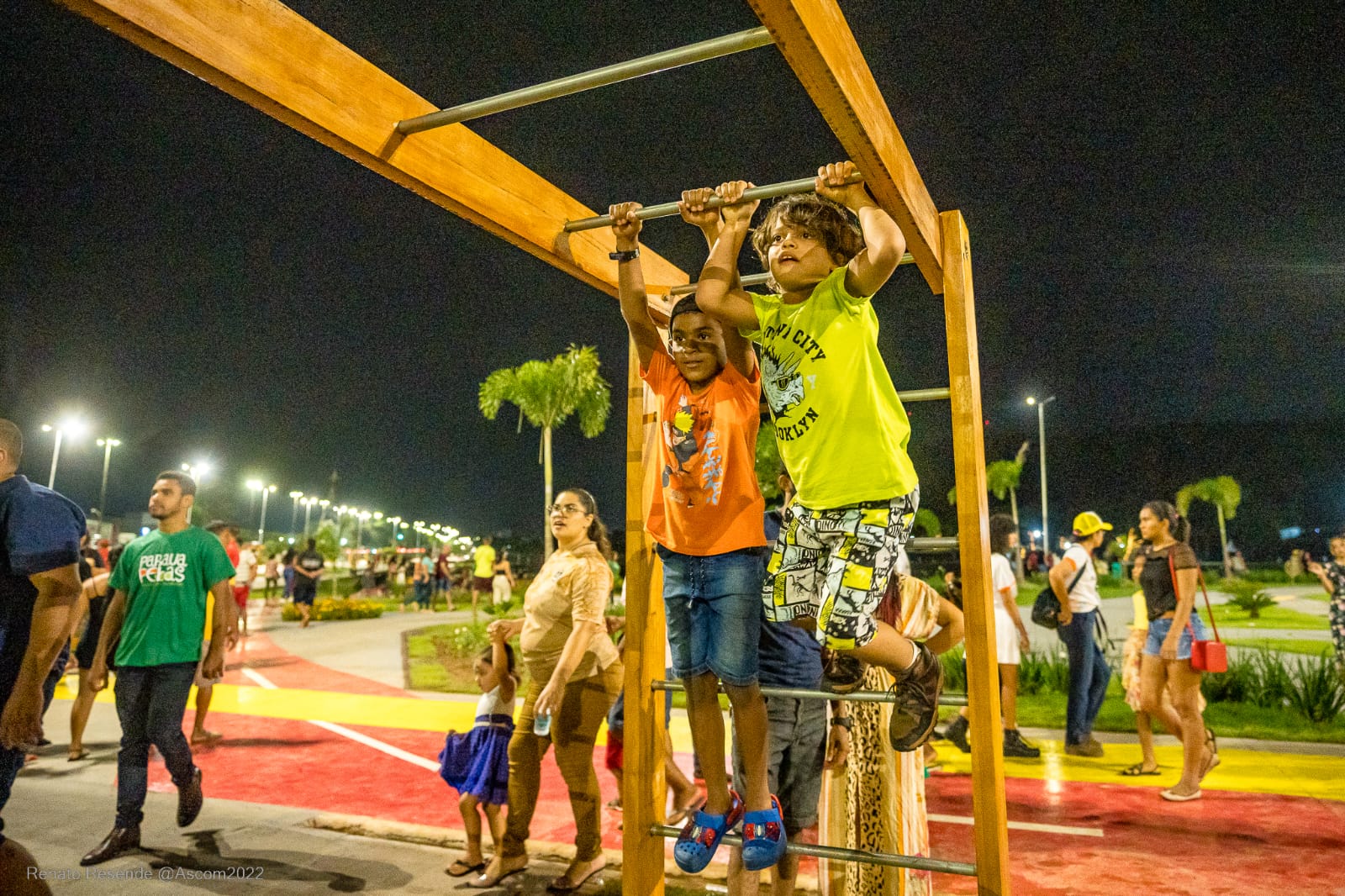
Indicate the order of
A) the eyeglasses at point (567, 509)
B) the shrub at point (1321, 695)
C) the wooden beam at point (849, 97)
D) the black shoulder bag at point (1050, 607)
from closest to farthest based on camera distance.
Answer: the wooden beam at point (849, 97) < the eyeglasses at point (567, 509) < the black shoulder bag at point (1050, 607) < the shrub at point (1321, 695)

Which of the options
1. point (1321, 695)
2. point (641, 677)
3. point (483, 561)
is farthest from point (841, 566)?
point (483, 561)

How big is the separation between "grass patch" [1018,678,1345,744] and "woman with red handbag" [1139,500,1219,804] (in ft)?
7.68

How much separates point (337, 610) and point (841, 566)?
21887mm

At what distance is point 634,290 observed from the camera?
8.83 feet

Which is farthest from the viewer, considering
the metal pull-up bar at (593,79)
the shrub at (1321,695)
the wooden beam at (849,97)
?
the shrub at (1321,695)

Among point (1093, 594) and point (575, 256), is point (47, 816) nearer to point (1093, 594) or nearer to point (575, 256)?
point (575, 256)

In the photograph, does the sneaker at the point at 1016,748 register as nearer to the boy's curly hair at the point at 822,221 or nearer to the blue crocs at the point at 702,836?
the blue crocs at the point at 702,836

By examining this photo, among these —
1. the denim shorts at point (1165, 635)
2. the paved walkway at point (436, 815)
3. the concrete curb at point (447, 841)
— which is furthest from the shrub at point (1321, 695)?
the concrete curb at point (447, 841)

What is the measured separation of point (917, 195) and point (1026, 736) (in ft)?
21.6

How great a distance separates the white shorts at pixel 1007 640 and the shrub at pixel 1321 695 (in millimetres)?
3474

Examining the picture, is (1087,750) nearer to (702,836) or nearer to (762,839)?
(762,839)

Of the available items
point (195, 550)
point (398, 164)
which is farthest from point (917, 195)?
point (195, 550)

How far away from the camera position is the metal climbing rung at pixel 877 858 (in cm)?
224

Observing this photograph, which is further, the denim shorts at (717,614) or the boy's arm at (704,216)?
the denim shorts at (717,614)
